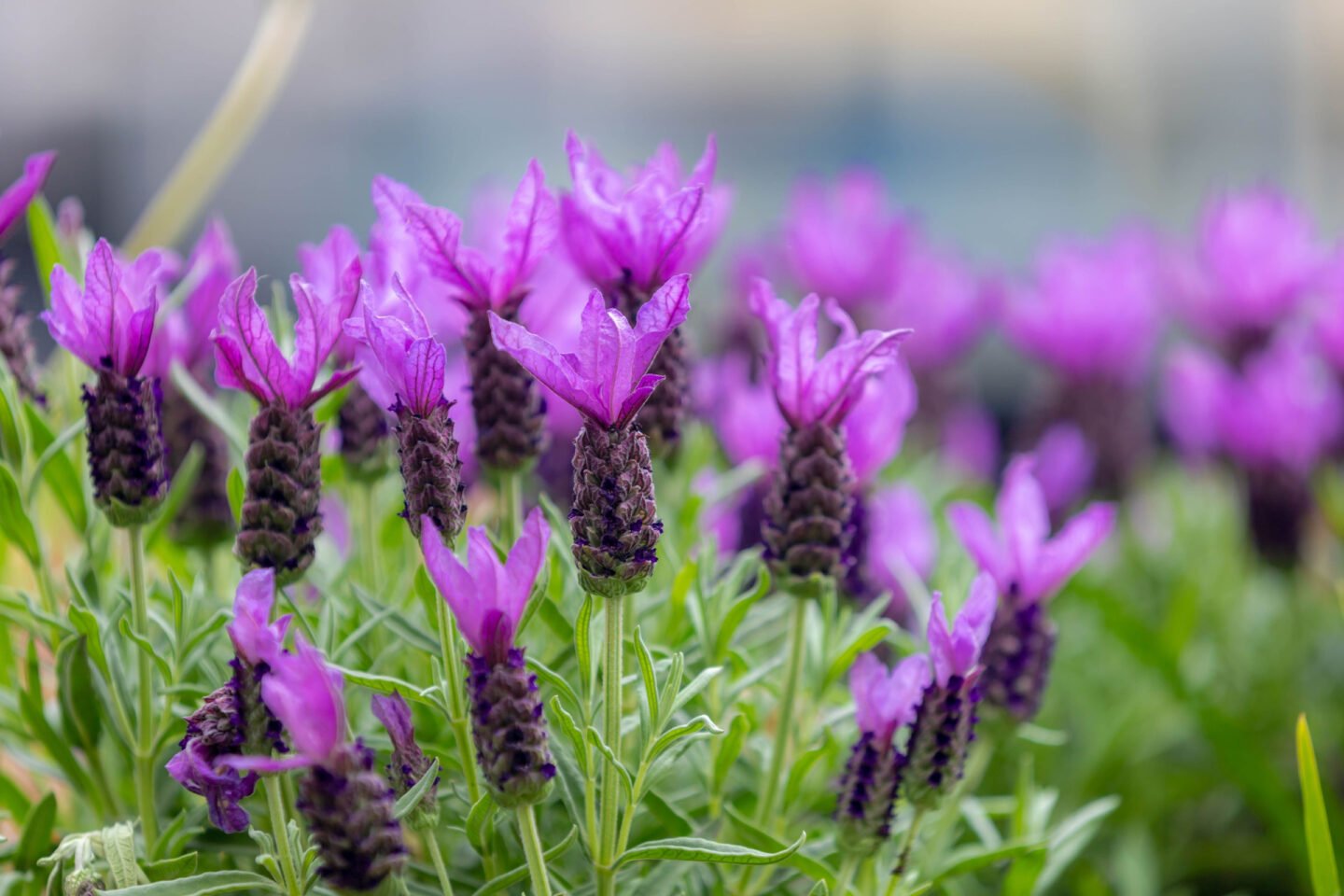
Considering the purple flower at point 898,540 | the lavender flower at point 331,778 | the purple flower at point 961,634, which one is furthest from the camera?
the purple flower at point 898,540

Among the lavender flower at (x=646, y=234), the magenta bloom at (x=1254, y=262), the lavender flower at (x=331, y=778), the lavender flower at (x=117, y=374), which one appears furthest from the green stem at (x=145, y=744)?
the magenta bloom at (x=1254, y=262)

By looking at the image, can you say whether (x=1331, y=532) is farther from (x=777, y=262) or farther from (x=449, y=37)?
(x=449, y=37)

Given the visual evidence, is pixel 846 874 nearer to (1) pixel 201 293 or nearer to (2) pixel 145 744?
(2) pixel 145 744

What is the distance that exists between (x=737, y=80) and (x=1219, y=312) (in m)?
4.33

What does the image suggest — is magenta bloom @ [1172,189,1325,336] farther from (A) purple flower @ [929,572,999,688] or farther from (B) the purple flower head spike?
(A) purple flower @ [929,572,999,688]

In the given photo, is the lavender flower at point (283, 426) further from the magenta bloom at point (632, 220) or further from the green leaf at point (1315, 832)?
the green leaf at point (1315, 832)

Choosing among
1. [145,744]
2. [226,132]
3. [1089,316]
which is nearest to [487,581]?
[145,744]

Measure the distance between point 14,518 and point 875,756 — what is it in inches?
16.6

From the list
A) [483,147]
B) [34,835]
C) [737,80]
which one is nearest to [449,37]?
[483,147]

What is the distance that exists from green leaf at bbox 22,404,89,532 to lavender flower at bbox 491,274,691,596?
280mm

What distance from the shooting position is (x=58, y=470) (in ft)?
2.34

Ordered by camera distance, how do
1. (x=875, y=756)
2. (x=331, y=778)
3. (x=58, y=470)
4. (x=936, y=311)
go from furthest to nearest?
1. (x=936, y=311)
2. (x=58, y=470)
3. (x=875, y=756)
4. (x=331, y=778)

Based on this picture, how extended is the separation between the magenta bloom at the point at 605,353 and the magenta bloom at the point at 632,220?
0.10 m

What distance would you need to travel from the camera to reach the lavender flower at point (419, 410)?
1.66 feet
